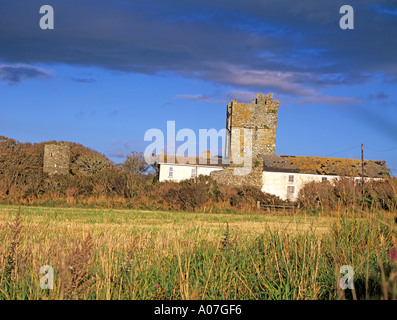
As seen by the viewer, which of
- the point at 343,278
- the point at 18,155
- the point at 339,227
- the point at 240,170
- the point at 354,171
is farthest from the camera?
the point at 240,170

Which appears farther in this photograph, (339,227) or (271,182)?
(271,182)

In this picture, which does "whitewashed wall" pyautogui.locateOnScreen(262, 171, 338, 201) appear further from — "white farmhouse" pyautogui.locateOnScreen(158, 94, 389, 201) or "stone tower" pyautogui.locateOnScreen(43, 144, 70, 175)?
"stone tower" pyautogui.locateOnScreen(43, 144, 70, 175)

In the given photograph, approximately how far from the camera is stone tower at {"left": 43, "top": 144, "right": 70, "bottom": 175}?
40938 millimetres

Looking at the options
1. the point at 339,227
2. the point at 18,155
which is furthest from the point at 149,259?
the point at 18,155

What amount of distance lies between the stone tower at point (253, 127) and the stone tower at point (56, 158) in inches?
1023

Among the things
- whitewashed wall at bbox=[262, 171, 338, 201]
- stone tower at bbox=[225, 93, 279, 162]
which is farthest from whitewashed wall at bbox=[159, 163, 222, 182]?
whitewashed wall at bbox=[262, 171, 338, 201]

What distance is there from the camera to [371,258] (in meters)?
6.78

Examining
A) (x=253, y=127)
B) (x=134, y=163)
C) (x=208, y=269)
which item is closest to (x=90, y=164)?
(x=134, y=163)

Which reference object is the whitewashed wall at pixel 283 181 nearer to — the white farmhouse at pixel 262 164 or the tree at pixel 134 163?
the white farmhouse at pixel 262 164

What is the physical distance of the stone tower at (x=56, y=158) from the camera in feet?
134

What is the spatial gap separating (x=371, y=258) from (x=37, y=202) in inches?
885

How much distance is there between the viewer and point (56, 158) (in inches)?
1641
